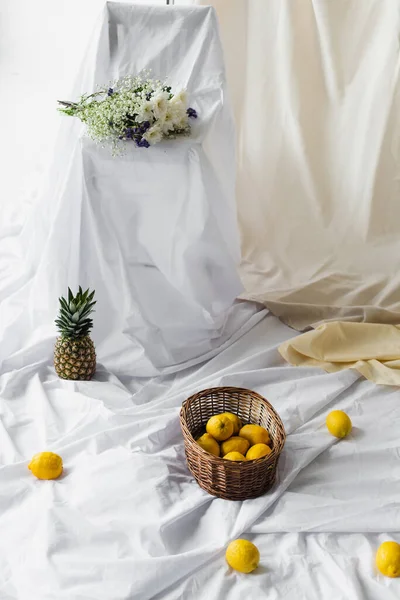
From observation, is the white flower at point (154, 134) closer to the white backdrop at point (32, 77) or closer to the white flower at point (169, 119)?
the white flower at point (169, 119)

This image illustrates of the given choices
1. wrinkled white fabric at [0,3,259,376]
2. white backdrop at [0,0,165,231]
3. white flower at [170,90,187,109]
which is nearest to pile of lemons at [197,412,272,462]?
wrinkled white fabric at [0,3,259,376]

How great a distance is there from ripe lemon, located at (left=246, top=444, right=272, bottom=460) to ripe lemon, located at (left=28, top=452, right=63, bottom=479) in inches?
20.1

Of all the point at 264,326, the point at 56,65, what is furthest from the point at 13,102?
the point at 264,326

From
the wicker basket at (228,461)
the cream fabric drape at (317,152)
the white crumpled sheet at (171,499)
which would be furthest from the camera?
the cream fabric drape at (317,152)

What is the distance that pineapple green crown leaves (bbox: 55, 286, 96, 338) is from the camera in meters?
2.28

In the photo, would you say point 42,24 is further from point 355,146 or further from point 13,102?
point 355,146

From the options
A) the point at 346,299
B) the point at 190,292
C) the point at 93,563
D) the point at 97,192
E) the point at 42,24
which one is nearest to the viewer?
the point at 93,563

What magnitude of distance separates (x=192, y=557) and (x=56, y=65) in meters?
2.68

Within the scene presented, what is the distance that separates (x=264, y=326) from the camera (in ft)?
9.13

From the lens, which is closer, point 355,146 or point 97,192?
point 97,192

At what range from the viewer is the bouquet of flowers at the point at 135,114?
7.35 ft

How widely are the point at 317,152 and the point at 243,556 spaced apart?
2.01m

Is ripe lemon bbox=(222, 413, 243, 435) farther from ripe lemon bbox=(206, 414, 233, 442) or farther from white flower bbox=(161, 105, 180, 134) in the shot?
white flower bbox=(161, 105, 180, 134)

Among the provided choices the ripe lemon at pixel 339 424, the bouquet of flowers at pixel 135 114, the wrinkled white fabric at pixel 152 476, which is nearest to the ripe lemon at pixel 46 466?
the wrinkled white fabric at pixel 152 476
